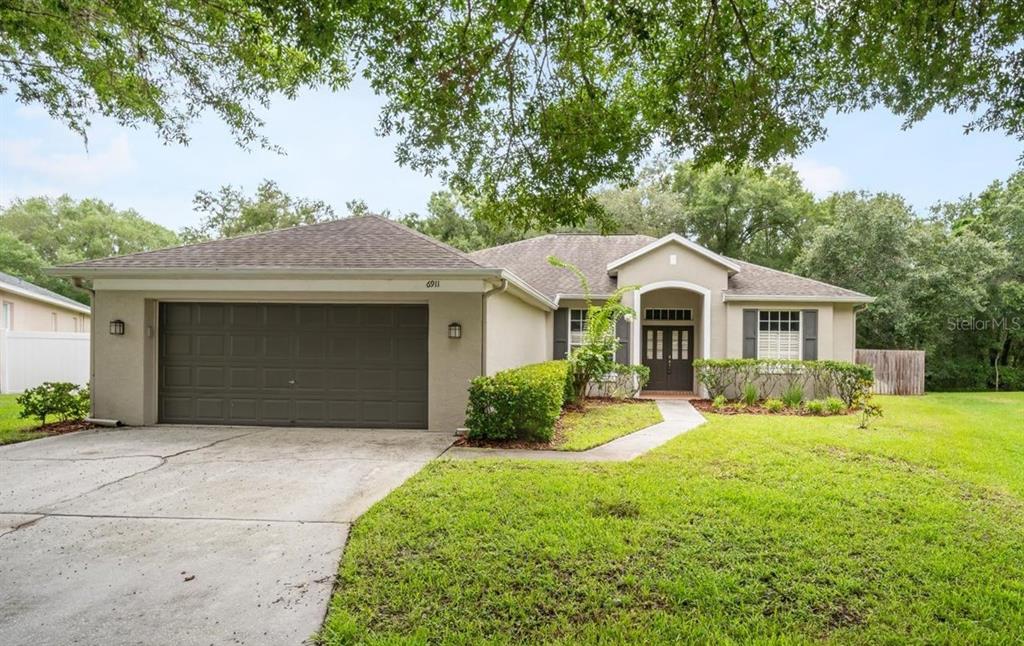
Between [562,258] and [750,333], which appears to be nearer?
[750,333]

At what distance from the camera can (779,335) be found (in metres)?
15.0

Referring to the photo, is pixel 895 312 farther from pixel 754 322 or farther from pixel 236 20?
pixel 236 20

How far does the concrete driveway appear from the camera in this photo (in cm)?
323

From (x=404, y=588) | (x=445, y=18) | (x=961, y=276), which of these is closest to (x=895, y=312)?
(x=961, y=276)

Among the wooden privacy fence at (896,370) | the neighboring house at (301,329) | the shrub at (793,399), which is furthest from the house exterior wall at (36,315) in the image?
the wooden privacy fence at (896,370)

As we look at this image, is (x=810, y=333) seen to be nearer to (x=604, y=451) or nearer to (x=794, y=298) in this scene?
(x=794, y=298)

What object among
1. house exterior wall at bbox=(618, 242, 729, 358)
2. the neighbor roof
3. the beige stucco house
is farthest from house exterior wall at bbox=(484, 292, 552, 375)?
the neighbor roof

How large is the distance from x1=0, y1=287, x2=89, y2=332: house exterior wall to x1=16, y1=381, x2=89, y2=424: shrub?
1259 cm

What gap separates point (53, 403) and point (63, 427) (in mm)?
490

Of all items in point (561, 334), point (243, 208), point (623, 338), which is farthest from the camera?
point (243, 208)

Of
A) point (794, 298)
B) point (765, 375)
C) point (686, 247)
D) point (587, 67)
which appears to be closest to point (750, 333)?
point (765, 375)

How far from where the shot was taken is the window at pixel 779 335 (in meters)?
14.9

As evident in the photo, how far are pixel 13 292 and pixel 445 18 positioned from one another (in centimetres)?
2197

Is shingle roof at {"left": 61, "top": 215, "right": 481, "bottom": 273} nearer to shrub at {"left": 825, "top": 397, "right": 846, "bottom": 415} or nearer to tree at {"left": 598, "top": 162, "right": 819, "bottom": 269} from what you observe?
shrub at {"left": 825, "top": 397, "right": 846, "bottom": 415}
